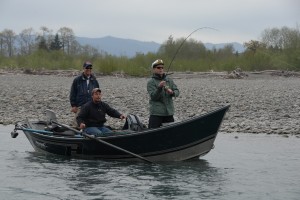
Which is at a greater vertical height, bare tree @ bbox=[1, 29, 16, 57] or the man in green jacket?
bare tree @ bbox=[1, 29, 16, 57]

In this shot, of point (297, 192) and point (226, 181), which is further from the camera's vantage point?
point (226, 181)

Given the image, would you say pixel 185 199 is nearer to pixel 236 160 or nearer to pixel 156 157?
pixel 156 157

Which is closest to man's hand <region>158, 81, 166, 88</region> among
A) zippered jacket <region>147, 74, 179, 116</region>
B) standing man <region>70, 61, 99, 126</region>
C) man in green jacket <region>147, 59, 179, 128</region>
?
man in green jacket <region>147, 59, 179, 128</region>

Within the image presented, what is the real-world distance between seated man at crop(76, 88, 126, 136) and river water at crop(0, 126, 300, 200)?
598mm

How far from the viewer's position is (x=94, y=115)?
39.2ft

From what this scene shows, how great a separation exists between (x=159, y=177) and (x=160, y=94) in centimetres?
146

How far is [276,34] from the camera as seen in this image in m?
55.7

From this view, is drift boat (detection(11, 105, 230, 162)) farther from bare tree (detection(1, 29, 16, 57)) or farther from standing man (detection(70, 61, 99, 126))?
bare tree (detection(1, 29, 16, 57))

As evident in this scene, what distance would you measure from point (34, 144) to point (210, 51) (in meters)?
42.0

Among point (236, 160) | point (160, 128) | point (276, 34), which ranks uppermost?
point (276, 34)

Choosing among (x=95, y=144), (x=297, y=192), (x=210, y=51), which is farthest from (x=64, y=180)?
(x=210, y=51)

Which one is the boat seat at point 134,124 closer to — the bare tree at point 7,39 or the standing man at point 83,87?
the standing man at point 83,87

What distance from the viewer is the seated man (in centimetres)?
1181

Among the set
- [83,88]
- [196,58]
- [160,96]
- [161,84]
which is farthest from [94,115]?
[196,58]
